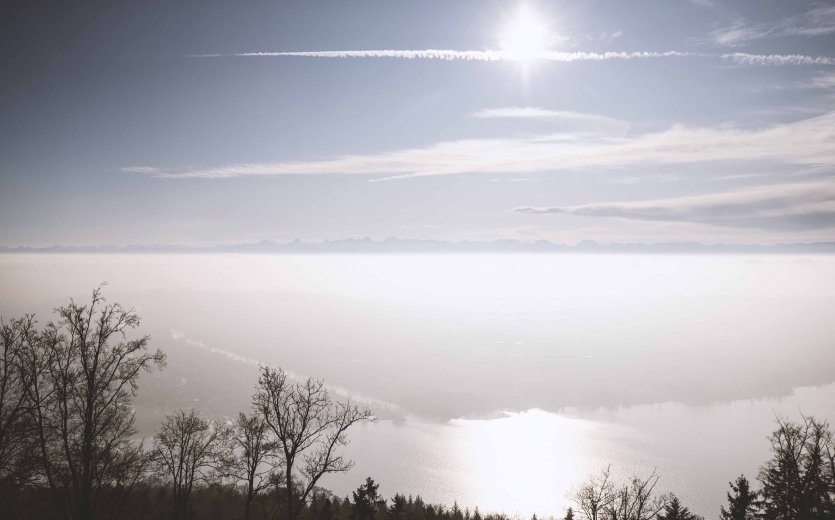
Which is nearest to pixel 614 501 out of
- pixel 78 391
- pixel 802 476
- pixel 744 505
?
pixel 744 505

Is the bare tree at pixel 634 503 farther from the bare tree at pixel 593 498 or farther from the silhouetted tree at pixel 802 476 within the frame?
the silhouetted tree at pixel 802 476

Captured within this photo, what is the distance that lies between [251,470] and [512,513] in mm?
125421

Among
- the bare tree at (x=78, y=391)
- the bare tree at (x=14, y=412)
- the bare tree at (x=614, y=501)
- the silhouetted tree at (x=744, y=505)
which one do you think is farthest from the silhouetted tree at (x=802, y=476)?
the bare tree at (x=14, y=412)

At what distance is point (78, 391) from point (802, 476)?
4464cm

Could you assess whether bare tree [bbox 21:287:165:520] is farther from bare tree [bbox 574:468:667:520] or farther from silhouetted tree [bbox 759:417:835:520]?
silhouetted tree [bbox 759:417:835:520]

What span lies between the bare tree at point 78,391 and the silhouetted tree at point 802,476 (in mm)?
38863

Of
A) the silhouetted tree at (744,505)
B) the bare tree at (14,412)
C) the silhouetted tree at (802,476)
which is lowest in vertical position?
the silhouetted tree at (744,505)

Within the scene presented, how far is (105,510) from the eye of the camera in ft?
67.3

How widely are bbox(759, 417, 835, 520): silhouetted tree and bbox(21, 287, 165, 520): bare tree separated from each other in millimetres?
38863

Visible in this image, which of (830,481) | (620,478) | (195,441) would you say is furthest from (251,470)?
(620,478)

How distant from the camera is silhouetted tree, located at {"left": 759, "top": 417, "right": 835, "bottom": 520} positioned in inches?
1121

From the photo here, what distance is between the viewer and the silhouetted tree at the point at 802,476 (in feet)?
93.5

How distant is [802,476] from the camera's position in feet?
100

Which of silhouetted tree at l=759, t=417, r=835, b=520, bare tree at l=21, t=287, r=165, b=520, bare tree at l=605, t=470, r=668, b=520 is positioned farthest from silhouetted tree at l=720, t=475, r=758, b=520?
bare tree at l=21, t=287, r=165, b=520
